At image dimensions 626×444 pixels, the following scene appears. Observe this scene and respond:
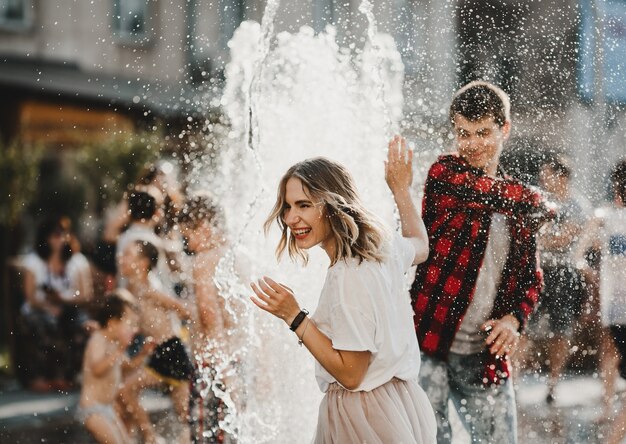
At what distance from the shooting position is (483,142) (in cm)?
357

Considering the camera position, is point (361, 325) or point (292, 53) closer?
point (361, 325)

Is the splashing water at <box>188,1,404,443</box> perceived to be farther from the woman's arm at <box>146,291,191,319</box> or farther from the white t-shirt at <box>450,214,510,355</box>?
the white t-shirt at <box>450,214,510,355</box>

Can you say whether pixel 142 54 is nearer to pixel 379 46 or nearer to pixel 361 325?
pixel 379 46

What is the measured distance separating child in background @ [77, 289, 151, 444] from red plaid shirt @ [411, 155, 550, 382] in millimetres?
1637

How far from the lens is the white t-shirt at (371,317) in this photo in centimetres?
242

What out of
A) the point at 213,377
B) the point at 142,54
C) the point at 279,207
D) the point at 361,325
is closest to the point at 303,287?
the point at 213,377

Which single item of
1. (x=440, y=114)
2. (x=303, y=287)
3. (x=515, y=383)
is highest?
(x=440, y=114)

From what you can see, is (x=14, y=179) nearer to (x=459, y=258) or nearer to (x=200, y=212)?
(x=200, y=212)

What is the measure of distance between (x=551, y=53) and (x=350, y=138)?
1056mm

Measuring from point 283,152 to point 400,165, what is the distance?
1433 millimetres

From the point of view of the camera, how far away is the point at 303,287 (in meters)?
4.02

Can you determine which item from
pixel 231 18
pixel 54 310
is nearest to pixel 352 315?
pixel 231 18

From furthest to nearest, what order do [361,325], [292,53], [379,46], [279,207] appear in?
[292,53] → [379,46] → [279,207] → [361,325]

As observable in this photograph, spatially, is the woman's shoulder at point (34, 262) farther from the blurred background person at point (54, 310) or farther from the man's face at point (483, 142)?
the man's face at point (483, 142)
